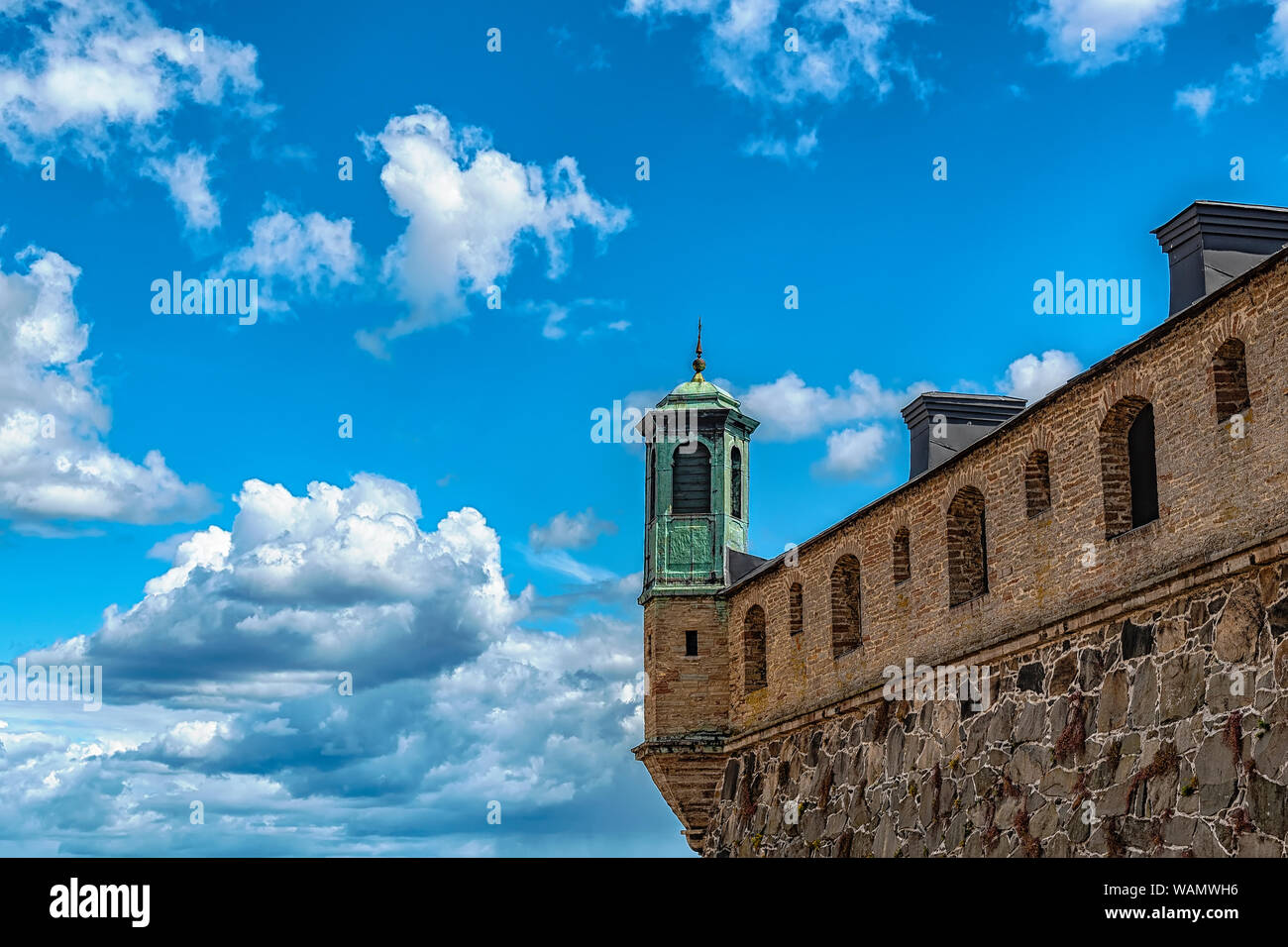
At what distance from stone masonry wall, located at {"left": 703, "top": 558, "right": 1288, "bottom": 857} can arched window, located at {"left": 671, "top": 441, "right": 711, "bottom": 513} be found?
23.4 ft

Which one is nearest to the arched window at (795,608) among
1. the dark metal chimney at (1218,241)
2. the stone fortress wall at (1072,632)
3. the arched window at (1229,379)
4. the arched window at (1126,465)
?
the stone fortress wall at (1072,632)

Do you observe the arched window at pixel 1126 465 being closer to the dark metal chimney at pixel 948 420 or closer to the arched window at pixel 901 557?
the arched window at pixel 901 557

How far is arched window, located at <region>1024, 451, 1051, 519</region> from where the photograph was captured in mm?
18797

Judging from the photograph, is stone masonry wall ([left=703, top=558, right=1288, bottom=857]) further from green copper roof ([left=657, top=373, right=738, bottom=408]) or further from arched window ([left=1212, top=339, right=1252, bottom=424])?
green copper roof ([left=657, top=373, right=738, bottom=408])

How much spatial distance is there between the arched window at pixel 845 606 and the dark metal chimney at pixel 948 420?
200 cm

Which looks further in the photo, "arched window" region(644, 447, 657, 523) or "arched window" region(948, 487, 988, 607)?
"arched window" region(644, 447, 657, 523)

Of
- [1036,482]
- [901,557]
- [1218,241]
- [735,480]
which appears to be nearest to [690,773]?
[735,480]

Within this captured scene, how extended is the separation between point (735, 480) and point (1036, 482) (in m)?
11.4

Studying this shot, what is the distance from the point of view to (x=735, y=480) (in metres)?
29.8

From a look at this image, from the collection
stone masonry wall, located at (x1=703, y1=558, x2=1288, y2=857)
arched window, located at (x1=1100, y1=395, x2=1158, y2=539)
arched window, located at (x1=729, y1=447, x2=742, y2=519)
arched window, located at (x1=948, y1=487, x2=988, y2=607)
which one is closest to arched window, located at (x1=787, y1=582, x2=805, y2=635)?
stone masonry wall, located at (x1=703, y1=558, x2=1288, y2=857)

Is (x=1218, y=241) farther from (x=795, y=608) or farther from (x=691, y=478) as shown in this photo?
(x=691, y=478)

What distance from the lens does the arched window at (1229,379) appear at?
15242 mm

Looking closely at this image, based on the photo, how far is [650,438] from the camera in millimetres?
29672
